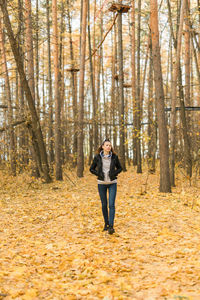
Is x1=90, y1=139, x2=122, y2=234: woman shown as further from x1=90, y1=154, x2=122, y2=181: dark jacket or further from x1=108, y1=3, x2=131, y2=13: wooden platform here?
x1=108, y1=3, x2=131, y2=13: wooden platform

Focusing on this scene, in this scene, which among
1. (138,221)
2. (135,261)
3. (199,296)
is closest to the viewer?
(199,296)

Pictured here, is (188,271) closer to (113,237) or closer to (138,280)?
(138,280)

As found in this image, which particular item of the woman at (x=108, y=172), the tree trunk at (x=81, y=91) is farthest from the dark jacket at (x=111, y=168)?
the tree trunk at (x=81, y=91)

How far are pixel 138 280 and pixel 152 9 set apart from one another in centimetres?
827

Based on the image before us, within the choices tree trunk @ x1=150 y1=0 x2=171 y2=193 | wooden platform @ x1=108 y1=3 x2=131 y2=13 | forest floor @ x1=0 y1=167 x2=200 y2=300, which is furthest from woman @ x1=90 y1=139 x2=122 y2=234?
wooden platform @ x1=108 y1=3 x2=131 y2=13

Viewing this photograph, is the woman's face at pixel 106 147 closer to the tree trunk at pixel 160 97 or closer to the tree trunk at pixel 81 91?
the tree trunk at pixel 160 97

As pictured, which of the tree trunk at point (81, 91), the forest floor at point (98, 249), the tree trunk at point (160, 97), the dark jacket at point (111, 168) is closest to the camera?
the forest floor at point (98, 249)

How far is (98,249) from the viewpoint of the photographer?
4547mm

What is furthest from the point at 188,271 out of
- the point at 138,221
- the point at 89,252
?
the point at 138,221

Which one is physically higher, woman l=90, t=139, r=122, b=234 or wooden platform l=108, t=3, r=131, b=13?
wooden platform l=108, t=3, r=131, b=13

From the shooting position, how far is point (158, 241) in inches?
193

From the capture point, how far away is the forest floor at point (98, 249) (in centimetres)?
318

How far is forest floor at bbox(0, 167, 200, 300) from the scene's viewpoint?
10.4 ft

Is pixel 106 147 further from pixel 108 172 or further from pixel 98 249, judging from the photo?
pixel 98 249
